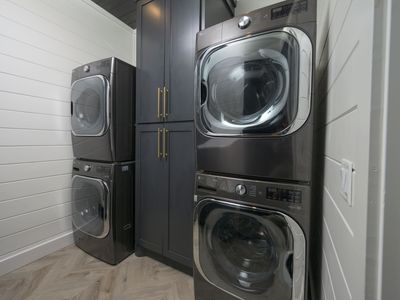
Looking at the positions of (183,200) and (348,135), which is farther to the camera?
(183,200)

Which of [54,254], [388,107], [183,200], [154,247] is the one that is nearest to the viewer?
[388,107]

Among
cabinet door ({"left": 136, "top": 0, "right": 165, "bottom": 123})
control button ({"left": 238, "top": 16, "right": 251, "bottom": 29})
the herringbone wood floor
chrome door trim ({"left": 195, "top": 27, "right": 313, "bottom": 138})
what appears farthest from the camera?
cabinet door ({"left": 136, "top": 0, "right": 165, "bottom": 123})

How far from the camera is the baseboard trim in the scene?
1.52 m

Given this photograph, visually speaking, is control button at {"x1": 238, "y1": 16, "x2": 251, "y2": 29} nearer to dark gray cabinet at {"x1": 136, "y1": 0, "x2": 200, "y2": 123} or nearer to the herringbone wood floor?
dark gray cabinet at {"x1": 136, "y1": 0, "x2": 200, "y2": 123}

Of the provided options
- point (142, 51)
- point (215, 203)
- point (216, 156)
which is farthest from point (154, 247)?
point (142, 51)

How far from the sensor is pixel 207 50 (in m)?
→ 1.14

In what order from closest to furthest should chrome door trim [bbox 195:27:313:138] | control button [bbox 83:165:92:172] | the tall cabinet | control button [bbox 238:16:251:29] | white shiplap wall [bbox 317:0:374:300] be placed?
white shiplap wall [bbox 317:0:374:300] < chrome door trim [bbox 195:27:313:138] < control button [bbox 238:16:251:29] < the tall cabinet < control button [bbox 83:165:92:172]

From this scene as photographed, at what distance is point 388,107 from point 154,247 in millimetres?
1782

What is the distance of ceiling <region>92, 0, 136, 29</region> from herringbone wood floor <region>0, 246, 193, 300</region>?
264 centimetres

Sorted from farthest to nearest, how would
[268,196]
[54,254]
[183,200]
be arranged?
[54,254] < [183,200] < [268,196]

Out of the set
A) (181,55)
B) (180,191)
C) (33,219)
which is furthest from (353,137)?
(33,219)

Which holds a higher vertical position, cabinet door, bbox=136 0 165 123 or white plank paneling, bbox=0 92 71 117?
cabinet door, bbox=136 0 165 123

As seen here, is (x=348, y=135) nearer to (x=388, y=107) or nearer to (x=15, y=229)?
(x=388, y=107)

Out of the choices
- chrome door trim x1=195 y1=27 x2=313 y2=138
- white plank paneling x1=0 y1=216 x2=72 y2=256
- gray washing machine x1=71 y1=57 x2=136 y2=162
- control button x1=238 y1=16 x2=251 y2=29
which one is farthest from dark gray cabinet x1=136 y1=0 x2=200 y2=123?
white plank paneling x1=0 y1=216 x2=72 y2=256
